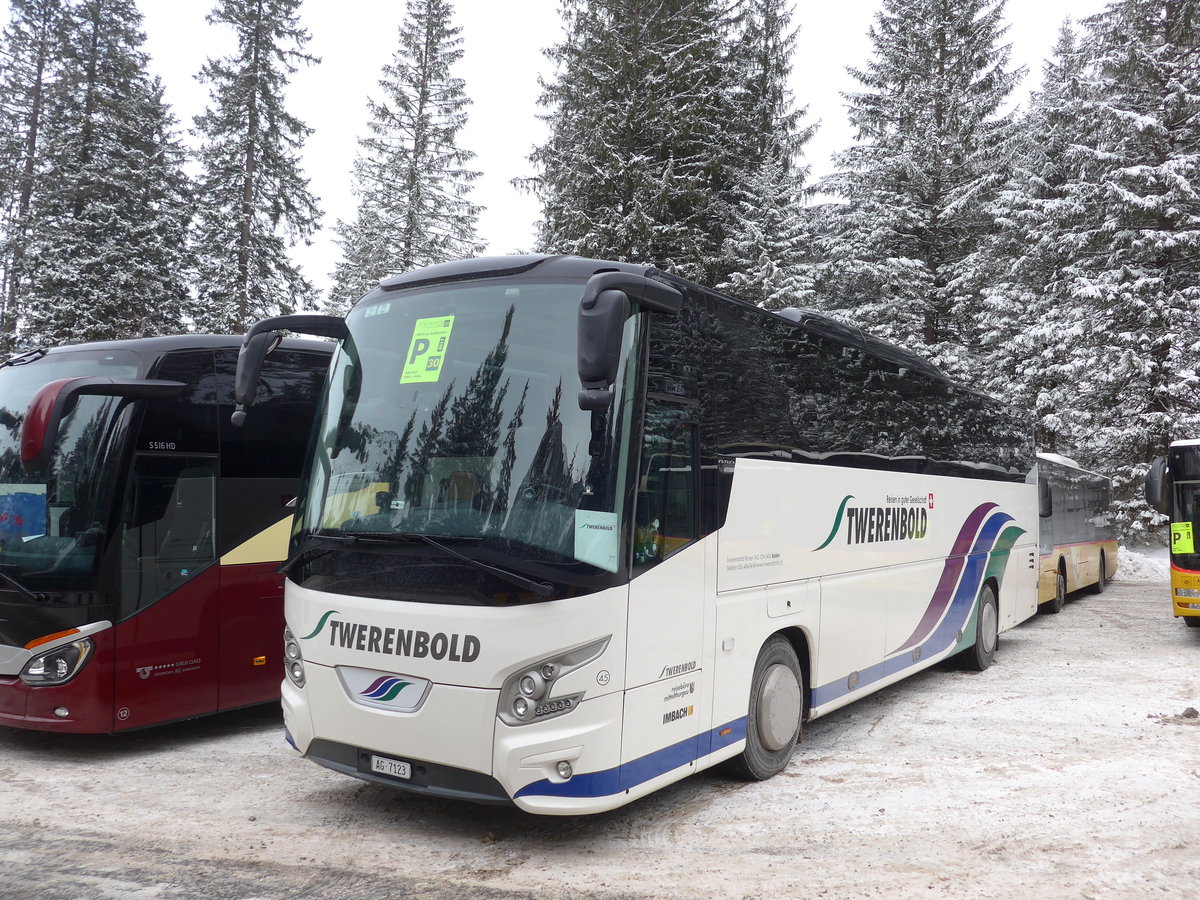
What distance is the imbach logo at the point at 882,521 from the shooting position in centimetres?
754

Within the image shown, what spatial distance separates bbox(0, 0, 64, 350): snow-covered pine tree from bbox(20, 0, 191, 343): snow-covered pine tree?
170 cm

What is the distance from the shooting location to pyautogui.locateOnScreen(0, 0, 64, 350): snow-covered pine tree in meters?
32.1

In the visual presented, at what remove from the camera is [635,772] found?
497 centimetres

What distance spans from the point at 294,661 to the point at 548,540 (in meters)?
1.99

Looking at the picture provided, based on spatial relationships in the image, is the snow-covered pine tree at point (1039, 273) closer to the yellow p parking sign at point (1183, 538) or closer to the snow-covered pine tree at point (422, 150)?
the yellow p parking sign at point (1183, 538)

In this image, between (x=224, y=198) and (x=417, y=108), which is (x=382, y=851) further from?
(x=417, y=108)

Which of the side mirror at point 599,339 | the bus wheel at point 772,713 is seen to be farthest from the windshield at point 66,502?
the bus wheel at point 772,713

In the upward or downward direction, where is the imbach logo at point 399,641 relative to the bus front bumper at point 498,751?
upward

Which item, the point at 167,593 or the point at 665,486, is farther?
the point at 167,593

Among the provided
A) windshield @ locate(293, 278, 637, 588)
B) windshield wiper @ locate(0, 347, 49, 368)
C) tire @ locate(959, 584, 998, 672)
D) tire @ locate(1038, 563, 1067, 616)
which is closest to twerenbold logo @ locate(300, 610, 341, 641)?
windshield @ locate(293, 278, 637, 588)

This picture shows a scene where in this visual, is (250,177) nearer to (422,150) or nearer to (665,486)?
(422,150)

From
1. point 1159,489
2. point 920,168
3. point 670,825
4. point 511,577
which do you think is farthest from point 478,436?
point 920,168

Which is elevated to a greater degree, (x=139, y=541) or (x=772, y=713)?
(x=139, y=541)

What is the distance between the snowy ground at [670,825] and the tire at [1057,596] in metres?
9.79
